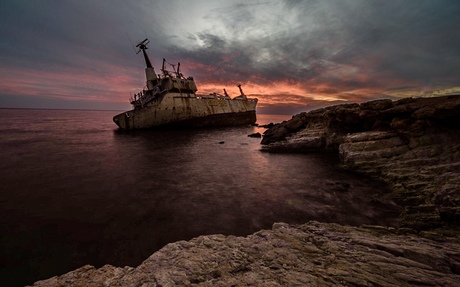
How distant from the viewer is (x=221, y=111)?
43.3m

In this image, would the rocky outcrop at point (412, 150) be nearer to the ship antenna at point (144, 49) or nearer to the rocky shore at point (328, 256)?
the rocky shore at point (328, 256)

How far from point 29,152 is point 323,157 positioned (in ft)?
88.8

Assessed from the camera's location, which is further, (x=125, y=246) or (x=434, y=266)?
(x=125, y=246)

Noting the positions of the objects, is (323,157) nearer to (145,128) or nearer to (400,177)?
(400,177)

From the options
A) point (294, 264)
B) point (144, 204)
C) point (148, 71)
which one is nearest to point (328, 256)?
point (294, 264)

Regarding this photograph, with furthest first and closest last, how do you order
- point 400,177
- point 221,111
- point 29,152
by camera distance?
point 221,111
point 29,152
point 400,177

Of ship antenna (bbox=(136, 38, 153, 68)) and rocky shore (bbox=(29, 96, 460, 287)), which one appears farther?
ship antenna (bbox=(136, 38, 153, 68))

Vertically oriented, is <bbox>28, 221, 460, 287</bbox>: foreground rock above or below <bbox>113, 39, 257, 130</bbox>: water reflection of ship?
below

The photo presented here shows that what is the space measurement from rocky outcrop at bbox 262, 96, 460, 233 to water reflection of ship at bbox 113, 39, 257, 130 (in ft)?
81.5

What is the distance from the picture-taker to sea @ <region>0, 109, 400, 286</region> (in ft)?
18.5

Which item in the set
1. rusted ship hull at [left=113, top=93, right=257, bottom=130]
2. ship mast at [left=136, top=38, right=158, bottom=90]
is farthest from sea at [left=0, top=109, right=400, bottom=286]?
ship mast at [left=136, top=38, right=158, bottom=90]

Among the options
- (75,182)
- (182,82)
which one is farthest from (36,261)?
(182,82)

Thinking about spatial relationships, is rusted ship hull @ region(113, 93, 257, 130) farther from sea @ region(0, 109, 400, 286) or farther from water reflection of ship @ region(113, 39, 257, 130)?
sea @ region(0, 109, 400, 286)

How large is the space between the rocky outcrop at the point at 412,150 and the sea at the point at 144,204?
0.90 m
